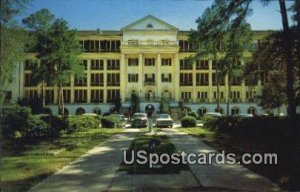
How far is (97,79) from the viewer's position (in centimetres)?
4206

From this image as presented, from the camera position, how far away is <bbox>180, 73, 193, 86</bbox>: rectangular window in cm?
7269

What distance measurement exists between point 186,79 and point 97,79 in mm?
32505

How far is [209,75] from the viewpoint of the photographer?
7031 centimetres

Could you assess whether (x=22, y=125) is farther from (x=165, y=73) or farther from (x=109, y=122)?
(x=165, y=73)

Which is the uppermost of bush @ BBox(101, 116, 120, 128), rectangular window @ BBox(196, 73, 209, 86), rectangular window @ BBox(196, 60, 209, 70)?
rectangular window @ BBox(196, 60, 209, 70)

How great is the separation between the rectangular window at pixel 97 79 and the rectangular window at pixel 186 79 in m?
26.4

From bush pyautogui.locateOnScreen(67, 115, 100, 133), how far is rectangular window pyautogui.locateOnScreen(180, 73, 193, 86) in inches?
1438

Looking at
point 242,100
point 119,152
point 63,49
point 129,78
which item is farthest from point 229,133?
point 129,78

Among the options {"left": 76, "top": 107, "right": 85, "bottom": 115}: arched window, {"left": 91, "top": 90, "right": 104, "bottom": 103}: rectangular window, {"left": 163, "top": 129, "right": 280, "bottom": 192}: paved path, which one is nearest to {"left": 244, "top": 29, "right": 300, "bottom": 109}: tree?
{"left": 163, "top": 129, "right": 280, "bottom": 192}: paved path

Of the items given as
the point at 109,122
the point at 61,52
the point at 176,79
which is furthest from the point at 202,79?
the point at 109,122

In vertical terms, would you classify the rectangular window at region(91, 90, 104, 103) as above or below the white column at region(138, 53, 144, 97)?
below

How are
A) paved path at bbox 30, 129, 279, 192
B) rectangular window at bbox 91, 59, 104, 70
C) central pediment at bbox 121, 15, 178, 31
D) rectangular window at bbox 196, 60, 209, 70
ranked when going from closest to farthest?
paved path at bbox 30, 129, 279, 192 → rectangular window at bbox 91, 59, 104, 70 → central pediment at bbox 121, 15, 178, 31 → rectangular window at bbox 196, 60, 209, 70

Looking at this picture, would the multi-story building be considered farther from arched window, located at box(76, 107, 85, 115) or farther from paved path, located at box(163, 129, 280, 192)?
paved path, located at box(163, 129, 280, 192)

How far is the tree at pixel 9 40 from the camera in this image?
21.8 meters
